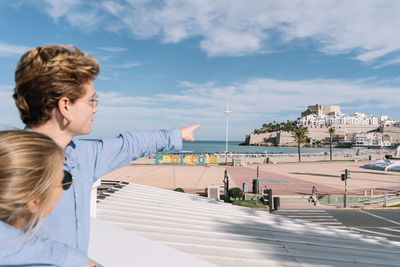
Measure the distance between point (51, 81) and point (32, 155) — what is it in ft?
1.72

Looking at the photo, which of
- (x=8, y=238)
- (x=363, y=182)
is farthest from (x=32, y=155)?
(x=363, y=182)

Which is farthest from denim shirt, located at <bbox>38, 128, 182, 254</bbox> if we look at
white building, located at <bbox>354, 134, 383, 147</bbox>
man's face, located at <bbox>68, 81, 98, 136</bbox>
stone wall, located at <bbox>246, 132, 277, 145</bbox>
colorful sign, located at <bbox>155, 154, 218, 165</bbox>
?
white building, located at <bbox>354, 134, 383, 147</bbox>

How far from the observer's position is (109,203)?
5.91 meters

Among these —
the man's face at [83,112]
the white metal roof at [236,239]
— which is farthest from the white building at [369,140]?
the man's face at [83,112]

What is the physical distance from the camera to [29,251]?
81 cm

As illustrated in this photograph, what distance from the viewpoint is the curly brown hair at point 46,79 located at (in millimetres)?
1249

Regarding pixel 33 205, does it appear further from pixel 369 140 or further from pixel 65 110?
pixel 369 140

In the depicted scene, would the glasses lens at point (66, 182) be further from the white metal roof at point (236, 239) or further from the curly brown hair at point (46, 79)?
the white metal roof at point (236, 239)

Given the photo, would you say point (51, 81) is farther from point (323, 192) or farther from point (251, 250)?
point (323, 192)

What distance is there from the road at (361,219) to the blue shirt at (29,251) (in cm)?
1586

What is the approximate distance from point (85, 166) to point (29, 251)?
0.70m

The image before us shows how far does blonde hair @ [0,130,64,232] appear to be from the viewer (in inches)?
32.5

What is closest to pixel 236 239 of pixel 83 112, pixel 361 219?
pixel 83 112

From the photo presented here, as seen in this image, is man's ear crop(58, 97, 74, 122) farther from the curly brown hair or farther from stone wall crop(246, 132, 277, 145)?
stone wall crop(246, 132, 277, 145)
